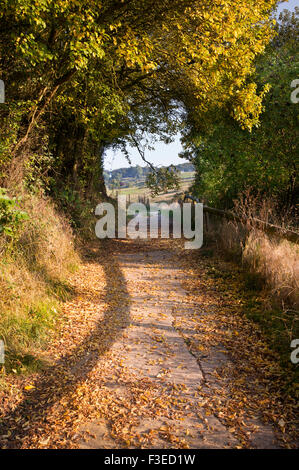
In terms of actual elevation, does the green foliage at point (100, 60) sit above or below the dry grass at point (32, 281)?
above

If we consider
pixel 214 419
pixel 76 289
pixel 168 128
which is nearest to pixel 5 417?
pixel 214 419

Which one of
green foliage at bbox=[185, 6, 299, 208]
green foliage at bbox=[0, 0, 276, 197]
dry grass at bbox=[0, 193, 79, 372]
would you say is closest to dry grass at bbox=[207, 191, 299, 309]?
green foliage at bbox=[185, 6, 299, 208]

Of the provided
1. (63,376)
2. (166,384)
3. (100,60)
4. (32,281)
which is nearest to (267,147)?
(100,60)

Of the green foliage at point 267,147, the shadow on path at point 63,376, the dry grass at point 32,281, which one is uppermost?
the green foliage at point 267,147

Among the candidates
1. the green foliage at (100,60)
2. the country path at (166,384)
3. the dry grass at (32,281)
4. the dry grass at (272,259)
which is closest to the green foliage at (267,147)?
the green foliage at (100,60)

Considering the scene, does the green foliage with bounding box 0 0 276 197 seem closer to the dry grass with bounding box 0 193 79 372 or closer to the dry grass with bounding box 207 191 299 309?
the dry grass with bounding box 0 193 79 372

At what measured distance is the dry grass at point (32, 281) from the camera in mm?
5273

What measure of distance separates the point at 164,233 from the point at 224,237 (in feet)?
23.9

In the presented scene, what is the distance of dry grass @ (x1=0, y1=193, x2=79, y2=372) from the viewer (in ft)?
17.3

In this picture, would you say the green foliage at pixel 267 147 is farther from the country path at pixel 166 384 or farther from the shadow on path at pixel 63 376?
the shadow on path at pixel 63 376

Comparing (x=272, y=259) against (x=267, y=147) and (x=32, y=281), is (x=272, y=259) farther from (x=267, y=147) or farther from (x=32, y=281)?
(x=267, y=147)

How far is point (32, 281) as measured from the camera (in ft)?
22.0

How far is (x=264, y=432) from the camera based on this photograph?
368 centimetres

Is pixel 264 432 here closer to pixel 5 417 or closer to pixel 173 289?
pixel 5 417
